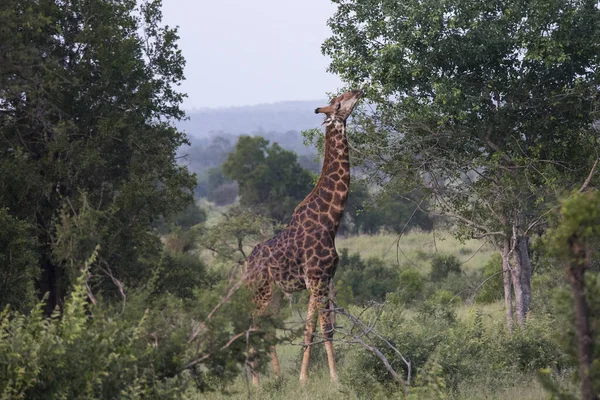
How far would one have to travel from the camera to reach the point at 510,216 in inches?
458

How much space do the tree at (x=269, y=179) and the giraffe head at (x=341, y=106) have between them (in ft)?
79.0

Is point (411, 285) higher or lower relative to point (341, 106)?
lower

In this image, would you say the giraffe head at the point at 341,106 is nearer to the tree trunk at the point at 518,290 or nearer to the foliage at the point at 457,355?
the foliage at the point at 457,355

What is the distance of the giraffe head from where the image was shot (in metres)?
9.70

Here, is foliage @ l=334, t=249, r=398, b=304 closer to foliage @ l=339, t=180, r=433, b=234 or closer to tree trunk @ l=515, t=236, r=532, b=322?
tree trunk @ l=515, t=236, r=532, b=322

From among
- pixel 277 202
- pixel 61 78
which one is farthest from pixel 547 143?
pixel 277 202

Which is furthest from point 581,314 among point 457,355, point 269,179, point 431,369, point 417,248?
point 269,179

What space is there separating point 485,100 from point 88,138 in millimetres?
5587

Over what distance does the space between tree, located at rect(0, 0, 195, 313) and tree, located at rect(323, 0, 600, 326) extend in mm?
2991

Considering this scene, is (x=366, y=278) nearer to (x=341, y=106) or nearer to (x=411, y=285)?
(x=411, y=285)

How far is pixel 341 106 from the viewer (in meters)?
9.78

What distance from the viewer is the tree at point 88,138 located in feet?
35.8

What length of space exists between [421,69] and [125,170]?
4.61 m

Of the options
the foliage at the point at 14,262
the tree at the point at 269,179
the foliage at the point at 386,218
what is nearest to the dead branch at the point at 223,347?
the foliage at the point at 14,262
